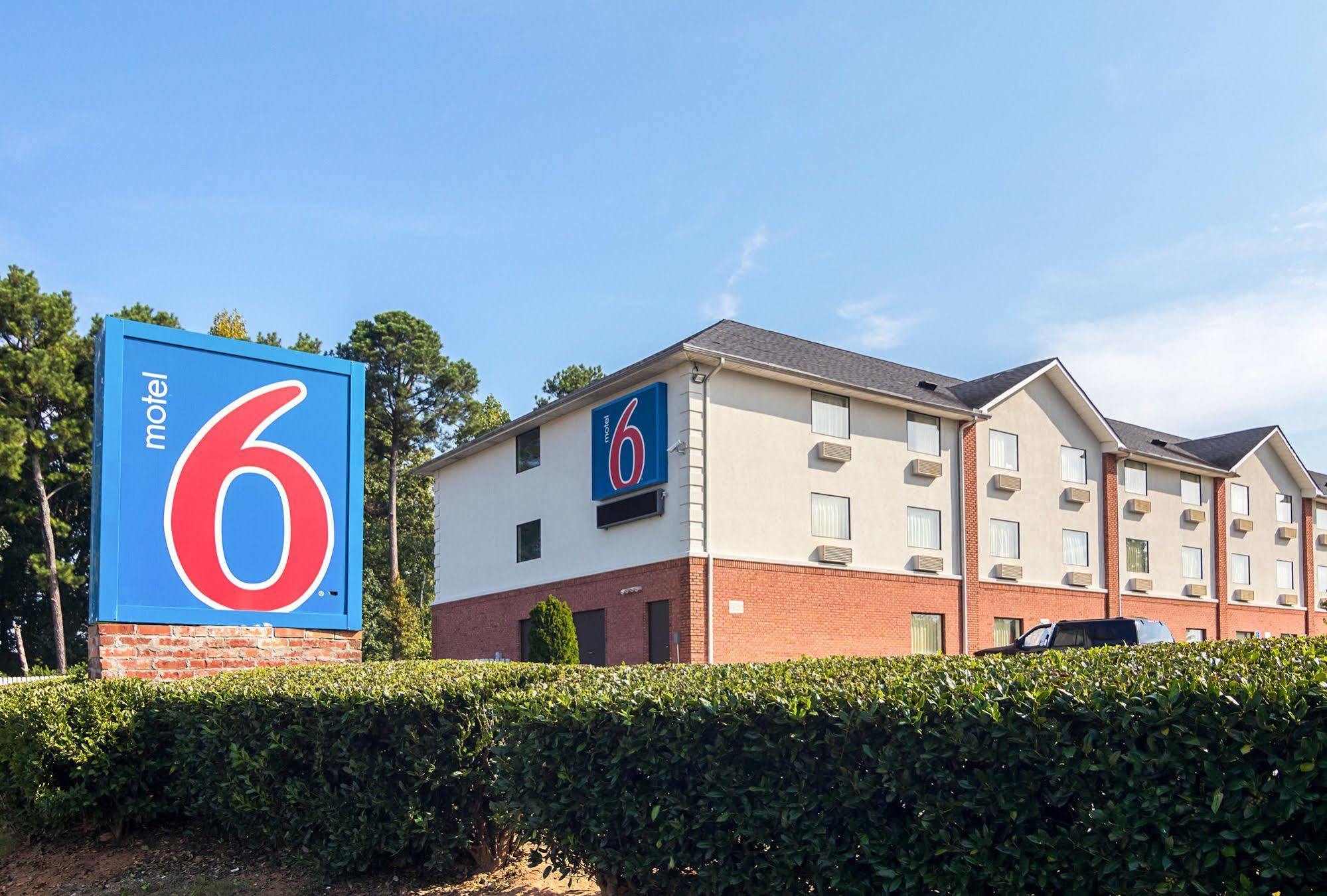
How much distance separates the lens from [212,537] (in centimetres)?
1083

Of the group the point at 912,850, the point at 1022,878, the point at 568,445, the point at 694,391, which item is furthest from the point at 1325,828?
the point at 568,445

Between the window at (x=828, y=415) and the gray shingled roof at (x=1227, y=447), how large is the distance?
2011 centimetres

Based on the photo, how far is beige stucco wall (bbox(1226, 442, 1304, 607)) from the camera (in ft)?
135

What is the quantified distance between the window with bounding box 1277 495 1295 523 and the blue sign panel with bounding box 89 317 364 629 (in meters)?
42.2

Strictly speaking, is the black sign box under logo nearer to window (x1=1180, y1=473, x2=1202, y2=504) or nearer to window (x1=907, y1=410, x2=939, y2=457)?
window (x1=907, y1=410, x2=939, y2=457)

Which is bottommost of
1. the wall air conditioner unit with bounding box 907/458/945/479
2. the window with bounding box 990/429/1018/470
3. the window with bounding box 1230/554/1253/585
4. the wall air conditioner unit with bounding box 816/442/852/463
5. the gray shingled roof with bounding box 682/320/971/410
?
the window with bounding box 1230/554/1253/585

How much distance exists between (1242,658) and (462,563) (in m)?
31.0

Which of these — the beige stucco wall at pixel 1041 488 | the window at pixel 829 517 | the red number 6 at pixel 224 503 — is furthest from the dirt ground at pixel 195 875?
the beige stucco wall at pixel 1041 488

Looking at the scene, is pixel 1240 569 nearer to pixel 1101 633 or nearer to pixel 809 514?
pixel 809 514

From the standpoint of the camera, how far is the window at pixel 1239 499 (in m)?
40.8

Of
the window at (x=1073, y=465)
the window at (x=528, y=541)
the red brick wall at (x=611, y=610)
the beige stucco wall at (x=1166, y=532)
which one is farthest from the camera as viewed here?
the beige stucco wall at (x=1166, y=532)

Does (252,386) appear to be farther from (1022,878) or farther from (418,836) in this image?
(1022,878)

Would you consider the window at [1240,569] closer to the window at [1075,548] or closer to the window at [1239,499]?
the window at [1239,499]

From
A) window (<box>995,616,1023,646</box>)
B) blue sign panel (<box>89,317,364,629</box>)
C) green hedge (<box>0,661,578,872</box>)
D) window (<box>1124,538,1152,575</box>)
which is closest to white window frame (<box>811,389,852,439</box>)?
window (<box>995,616,1023,646</box>)
